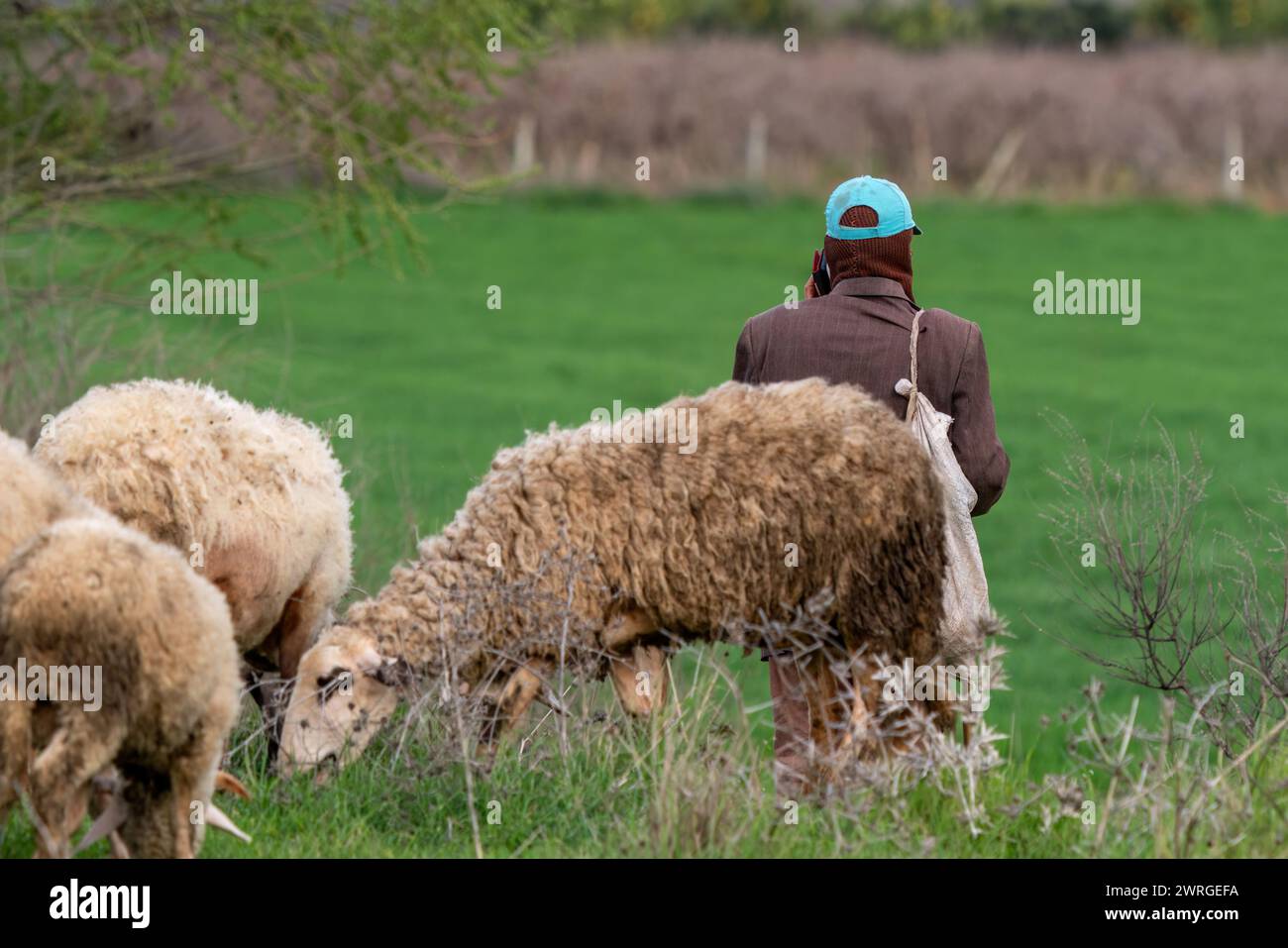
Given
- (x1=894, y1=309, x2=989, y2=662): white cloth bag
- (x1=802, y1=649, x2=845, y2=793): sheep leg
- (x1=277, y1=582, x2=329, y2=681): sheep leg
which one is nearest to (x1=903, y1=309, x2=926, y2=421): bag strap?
(x1=894, y1=309, x2=989, y2=662): white cloth bag

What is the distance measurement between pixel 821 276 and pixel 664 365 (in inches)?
757

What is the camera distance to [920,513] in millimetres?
6199

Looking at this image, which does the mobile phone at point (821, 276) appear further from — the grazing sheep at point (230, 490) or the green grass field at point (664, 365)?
the grazing sheep at point (230, 490)

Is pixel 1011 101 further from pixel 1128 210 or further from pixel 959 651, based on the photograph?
pixel 959 651

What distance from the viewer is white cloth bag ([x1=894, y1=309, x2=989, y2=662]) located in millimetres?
6344

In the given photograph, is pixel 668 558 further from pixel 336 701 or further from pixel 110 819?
pixel 110 819

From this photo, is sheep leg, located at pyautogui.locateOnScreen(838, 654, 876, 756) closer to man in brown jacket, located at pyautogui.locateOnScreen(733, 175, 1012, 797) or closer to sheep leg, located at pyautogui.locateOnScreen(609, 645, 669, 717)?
man in brown jacket, located at pyautogui.locateOnScreen(733, 175, 1012, 797)

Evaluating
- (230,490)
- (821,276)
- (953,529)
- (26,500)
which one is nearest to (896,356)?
(821,276)

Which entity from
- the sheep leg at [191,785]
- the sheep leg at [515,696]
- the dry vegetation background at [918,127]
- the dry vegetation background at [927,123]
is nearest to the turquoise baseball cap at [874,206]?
the sheep leg at [515,696]

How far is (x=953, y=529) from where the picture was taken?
252 inches

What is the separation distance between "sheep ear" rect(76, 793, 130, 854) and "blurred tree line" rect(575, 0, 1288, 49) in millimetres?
48924

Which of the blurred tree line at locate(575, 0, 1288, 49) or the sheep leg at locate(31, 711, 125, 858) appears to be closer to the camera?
the sheep leg at locate(31, 711, 125, 858)

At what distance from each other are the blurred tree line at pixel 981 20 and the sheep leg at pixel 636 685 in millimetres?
47601
